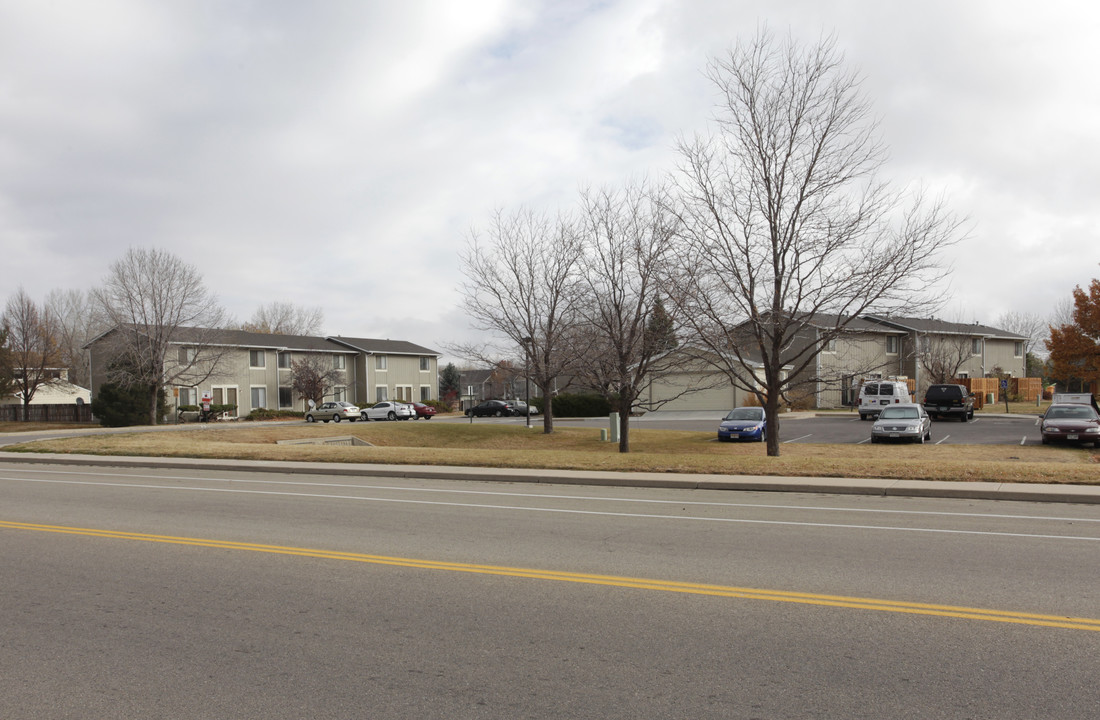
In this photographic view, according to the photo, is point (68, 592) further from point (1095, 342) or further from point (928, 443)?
point (1095, 342)

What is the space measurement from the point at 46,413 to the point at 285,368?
16847 millimetres

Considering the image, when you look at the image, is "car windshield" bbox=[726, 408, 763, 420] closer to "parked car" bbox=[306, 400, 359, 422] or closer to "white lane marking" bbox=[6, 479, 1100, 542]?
"white lane marking" bbox=[6, 479, 1100, 542]

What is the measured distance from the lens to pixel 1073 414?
25828 mm

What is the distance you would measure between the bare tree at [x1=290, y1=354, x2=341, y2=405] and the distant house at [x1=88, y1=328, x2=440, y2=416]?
0.44 metres

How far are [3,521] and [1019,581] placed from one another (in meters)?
12.6

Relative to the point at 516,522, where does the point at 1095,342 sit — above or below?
above

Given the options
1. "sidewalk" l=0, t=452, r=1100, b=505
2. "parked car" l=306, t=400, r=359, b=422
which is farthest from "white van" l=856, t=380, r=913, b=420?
"parked car" l=306, t=400, r=359, b=422

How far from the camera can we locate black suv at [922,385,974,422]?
1521 inches

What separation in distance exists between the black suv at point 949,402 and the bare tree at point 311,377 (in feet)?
141

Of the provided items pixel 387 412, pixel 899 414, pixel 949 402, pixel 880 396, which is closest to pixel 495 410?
pixel 387 412

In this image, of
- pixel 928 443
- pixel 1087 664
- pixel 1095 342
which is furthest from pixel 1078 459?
pixel 1095 342

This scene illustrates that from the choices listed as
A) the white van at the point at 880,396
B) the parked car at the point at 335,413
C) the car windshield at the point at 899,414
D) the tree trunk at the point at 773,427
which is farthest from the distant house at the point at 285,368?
the car windshield at the point at 899,414

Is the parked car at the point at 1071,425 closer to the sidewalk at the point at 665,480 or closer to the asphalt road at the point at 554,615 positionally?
the sidewalk at the point at 665,480

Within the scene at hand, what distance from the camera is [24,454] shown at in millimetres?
23766
